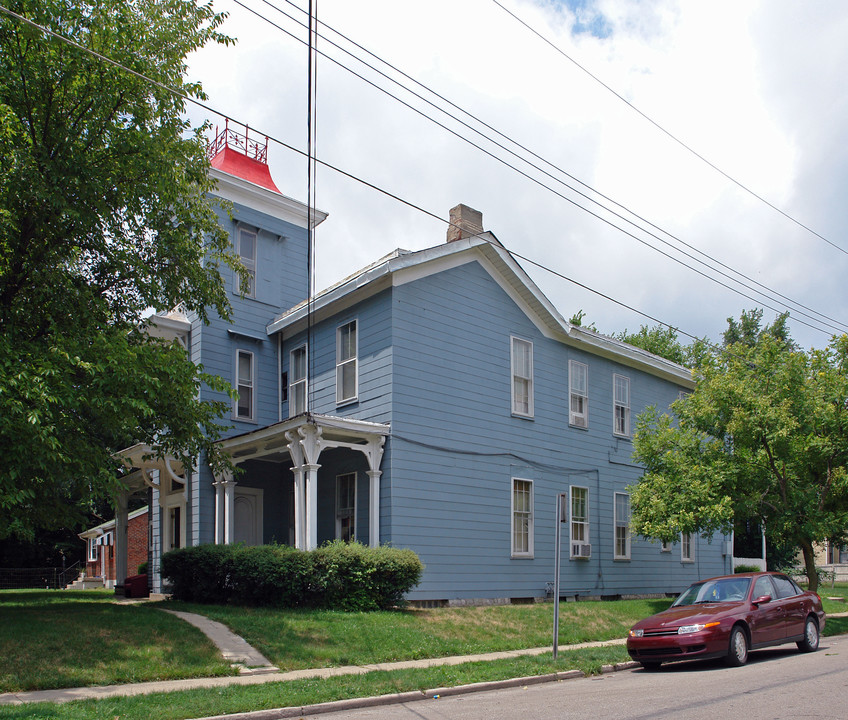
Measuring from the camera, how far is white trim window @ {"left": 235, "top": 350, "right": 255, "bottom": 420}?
22.0 meters

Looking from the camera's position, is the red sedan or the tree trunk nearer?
the red sedan

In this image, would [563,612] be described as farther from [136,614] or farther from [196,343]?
[196,343]

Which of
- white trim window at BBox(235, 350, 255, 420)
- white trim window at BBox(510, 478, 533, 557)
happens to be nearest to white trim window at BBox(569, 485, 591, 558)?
white trim window at BBox(510, 478, 533, 557)

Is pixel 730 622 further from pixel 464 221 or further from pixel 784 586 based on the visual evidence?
pixel 464 221

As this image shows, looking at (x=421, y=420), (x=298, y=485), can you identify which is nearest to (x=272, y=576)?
(x=298, y=485)

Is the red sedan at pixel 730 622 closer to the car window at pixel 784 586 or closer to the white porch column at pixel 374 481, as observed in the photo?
the car window at pixel 784 586

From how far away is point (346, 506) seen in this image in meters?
19.9

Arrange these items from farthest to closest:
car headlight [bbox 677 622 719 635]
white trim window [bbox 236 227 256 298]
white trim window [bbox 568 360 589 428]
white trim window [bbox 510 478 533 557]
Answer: white trim window [bbox 568 360 589 428]
white trim window [bbox 236 227 256 298]
white trim window [bbox 510 478 533 557]
car headlight [bbox 677 622 719 635]

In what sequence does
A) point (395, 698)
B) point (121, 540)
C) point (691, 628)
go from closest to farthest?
point (395, 698) < point (691, 628) < point (121, 540)

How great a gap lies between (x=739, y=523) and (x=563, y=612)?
6170mm

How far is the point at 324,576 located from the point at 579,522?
30.7 ft

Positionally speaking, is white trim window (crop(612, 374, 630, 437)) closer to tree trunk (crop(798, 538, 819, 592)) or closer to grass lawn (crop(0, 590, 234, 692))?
tree trunk (crop(798, 538, 819, 592))

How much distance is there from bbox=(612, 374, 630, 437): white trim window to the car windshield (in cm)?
1074

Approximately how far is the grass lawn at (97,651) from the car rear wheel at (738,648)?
288 inches
